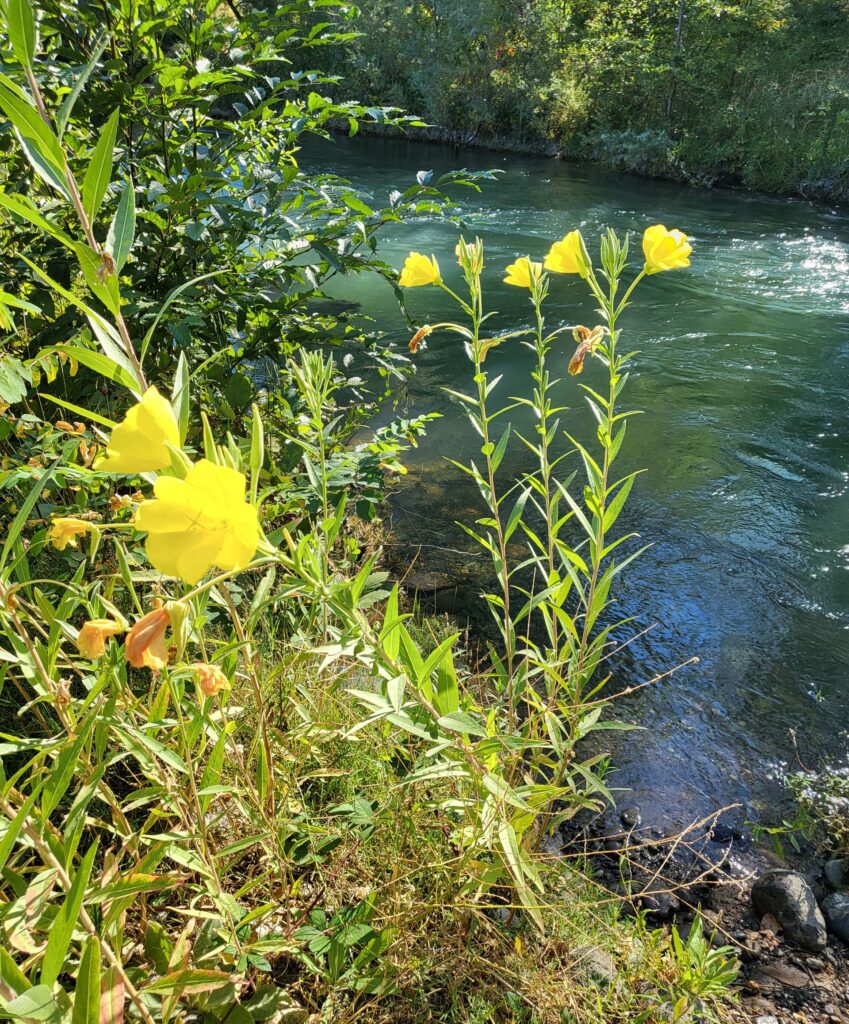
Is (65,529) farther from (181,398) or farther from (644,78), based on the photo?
(644,78)

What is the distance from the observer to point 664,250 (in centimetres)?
118

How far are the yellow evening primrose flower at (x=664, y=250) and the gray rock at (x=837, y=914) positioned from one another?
176 centimetres

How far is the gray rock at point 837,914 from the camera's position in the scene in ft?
5.87

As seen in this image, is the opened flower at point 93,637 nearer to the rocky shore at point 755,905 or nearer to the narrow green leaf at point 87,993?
the narrow green leaf at point 87,993

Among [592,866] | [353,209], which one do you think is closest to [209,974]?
[592,866]

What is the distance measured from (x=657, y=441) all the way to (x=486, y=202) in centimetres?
643

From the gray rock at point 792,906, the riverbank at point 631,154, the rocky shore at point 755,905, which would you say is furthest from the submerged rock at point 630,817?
the riverbank at point 631,154

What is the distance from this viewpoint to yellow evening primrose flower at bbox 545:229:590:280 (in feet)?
3.77

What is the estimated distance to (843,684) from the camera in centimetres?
272

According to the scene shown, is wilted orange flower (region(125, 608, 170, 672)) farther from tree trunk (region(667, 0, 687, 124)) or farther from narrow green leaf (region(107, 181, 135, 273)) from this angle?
tree trunk (region(667, 0, 687, 124))

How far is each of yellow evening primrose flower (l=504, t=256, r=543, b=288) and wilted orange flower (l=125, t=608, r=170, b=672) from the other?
843 millimetres

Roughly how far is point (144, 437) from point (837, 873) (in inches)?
90.3

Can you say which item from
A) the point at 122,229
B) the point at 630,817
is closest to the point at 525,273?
the point at 122,229

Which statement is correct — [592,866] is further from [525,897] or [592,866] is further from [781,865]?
[525,897]
